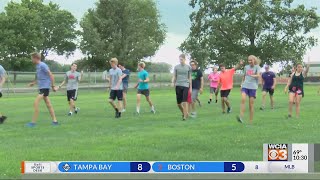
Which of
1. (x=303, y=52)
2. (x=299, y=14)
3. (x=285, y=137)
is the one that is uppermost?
(x=299, y=14)

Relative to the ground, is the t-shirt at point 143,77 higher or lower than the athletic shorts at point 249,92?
higher

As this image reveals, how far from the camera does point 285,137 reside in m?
10.1

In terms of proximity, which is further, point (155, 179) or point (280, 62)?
point (280, 62)

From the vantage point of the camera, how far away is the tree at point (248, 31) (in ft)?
189

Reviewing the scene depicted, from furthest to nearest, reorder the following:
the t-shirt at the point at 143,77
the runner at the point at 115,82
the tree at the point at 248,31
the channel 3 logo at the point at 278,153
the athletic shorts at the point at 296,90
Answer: the tree at the point at 248,31 < the t-shirt at the point at 143,77 < the runner at the point at 115,82 < the athletic shorts at the point at 296,90 < the channel 3 logo at the point at 278,153

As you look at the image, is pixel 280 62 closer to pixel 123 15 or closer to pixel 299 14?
pixel 299 14

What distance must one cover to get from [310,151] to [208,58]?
53168 mm

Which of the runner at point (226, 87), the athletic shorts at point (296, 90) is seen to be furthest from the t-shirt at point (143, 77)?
the athletic shorts at point (296, 90)

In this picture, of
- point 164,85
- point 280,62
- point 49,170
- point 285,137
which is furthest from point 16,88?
point 49,170

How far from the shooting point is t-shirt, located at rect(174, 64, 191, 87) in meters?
14.5

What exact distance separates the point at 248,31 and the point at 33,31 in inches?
1140

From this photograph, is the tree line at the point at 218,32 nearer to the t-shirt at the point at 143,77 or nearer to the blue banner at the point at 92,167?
the t-shirt at the point at 143,77

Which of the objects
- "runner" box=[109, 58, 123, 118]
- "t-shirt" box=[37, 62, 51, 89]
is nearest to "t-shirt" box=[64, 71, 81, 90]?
"runner" box=[109, 58, 123, 118]

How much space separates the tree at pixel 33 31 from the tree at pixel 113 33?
10315 mm
